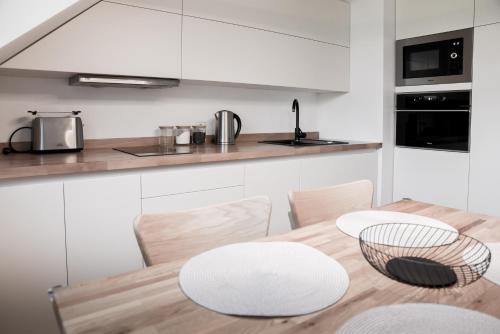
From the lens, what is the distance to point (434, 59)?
291cm

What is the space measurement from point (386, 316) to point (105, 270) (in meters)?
1.52

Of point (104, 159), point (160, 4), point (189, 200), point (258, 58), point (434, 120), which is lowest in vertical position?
point (189, 200)

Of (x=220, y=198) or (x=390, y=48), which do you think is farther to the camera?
(x=390, y=48)

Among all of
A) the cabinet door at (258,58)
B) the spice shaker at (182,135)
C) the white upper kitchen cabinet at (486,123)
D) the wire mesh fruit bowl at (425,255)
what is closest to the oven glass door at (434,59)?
the white upper kitchen cabinet at (486,123)

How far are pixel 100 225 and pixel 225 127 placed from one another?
1235mm

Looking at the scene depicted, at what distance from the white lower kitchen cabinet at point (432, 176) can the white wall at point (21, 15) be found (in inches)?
102

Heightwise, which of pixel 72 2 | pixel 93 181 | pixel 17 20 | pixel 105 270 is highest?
pixel 72 2

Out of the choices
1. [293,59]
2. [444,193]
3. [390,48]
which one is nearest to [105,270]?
[293,59]

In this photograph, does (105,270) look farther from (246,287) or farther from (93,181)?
(246,287)

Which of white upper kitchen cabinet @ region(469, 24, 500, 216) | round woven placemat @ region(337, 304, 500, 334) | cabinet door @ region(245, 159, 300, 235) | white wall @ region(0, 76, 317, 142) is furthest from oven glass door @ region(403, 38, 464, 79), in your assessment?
round woven placemat @ region(337, 304, 500, 334)

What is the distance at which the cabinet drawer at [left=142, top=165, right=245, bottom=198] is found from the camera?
197 cm

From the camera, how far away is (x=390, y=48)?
3.09 m

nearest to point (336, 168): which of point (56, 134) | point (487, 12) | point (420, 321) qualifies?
point (487, 12)

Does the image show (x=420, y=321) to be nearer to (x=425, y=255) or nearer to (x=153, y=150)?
(x=425, y=255)
